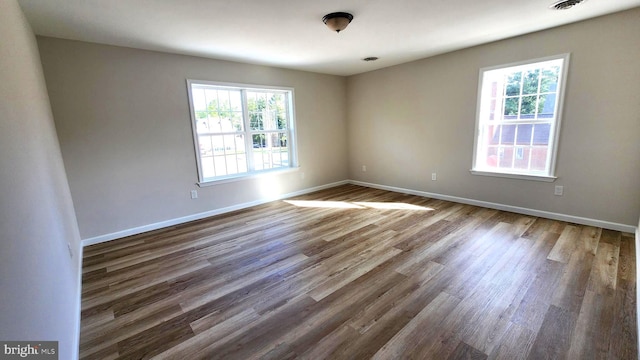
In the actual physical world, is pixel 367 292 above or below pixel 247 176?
below

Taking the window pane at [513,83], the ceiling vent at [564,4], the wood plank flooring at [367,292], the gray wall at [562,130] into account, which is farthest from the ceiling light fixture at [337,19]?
the window pane at [513,83]

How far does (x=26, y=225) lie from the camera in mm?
1164

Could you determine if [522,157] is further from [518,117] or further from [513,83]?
[513,83]

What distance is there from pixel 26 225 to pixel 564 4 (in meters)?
4.25

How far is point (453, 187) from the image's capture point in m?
4.48

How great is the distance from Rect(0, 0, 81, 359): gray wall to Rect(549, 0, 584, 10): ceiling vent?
4066mm

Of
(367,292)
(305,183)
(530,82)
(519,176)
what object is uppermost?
(530,82)

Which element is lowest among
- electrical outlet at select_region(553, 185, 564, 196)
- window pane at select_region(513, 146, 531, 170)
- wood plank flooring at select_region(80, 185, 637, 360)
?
wood plank flooring at select_region(80, 185, 637, 360)

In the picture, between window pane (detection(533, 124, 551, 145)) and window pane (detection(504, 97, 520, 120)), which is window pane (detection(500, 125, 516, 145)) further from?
window pane (detection(533, 124, 551, 145))

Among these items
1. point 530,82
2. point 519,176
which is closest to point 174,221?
point 519,176

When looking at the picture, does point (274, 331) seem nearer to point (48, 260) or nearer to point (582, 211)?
point (48, 260)

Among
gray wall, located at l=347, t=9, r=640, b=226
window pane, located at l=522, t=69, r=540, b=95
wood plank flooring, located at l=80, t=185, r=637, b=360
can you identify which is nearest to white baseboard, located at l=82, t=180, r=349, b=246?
wood plank flooring, located at l=80, t=185, r=637, b=360

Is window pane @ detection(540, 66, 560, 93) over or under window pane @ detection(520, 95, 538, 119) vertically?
over

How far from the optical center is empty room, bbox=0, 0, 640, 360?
1.66m
